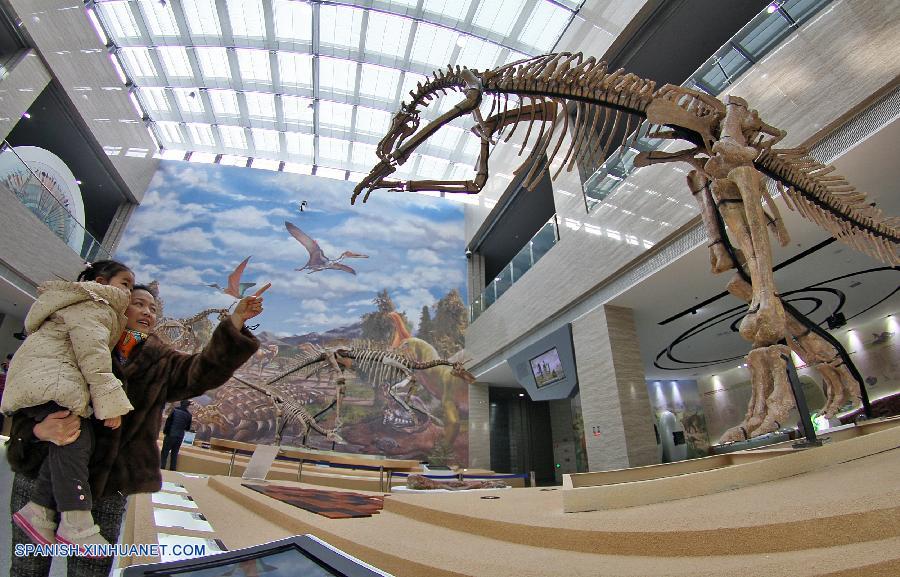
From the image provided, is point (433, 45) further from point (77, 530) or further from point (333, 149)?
point (77, 530)

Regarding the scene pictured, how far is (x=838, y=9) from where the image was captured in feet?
15.1

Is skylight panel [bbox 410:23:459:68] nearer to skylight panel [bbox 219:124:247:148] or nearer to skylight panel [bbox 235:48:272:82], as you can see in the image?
skylight panel [bbox 235:48:272:82]

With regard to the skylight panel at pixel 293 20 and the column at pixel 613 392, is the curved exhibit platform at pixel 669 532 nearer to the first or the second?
the column at pixel 613 392

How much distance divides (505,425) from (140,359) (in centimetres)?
1443

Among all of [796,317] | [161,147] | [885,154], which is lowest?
[796,317]

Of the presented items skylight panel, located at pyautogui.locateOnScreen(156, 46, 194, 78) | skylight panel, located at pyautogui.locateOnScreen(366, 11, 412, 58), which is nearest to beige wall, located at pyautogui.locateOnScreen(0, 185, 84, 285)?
skylight panel, located at pyautogui.locateOnScreen(156, 46, 194, 78)

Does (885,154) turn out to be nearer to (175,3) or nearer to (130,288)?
(130,288)

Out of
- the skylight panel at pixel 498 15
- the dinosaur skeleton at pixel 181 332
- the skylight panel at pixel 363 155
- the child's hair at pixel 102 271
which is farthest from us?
the skylight panel at pixel 363 155

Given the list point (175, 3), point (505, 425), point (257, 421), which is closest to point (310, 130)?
point (175, 3)

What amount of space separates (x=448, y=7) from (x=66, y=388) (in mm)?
13656

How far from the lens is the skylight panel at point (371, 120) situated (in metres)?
16.1

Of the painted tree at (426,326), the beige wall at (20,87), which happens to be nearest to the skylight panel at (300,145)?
the beige wall at (20,87)

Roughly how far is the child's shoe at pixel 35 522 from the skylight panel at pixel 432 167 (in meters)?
17.9

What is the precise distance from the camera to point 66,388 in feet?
3.24
